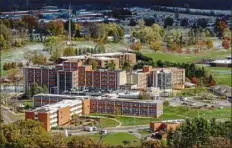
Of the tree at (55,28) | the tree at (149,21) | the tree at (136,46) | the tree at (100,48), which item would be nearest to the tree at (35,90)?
the tree at (100,48)

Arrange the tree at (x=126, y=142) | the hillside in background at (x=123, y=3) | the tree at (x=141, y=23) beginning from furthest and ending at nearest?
the hillside in background at (x=123, y=3) < the tree at (x=141, y=23) < the tree at (x=126, y=142)

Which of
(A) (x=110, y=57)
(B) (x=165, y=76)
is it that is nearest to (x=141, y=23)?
(A) (x=110, y=57)

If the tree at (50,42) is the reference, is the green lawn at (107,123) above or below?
below

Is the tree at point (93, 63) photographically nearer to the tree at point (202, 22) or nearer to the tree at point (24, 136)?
the tree at point (24, 136)

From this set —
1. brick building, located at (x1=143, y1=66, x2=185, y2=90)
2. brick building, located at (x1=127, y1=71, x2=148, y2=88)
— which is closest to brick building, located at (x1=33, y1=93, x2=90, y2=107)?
brick building, located at (x1=127, y1=71, x2=148, y2=88)

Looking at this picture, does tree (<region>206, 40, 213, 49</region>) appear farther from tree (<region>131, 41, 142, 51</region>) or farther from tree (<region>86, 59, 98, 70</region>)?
tree (<region>86, 59, 98, 70</region>)
